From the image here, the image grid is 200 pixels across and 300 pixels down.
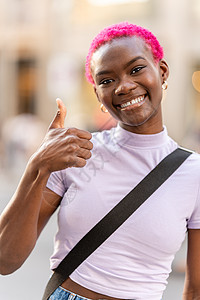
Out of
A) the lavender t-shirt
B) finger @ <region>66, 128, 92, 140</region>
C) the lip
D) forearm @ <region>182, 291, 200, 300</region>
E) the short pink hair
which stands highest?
the short pink hair

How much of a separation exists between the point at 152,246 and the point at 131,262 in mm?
94

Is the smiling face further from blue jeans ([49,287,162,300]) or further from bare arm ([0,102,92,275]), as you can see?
blue jeans ([49,287,162,300])

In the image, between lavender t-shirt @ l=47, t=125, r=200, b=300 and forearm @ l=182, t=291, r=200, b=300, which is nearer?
lavender t-shirt @ l=47, t=125, r=200, b=300

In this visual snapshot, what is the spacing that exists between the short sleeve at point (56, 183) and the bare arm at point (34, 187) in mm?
138

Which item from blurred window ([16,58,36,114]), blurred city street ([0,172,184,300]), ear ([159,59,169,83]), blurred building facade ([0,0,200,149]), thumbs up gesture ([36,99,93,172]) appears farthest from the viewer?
blurred window ([16,58,36,114])

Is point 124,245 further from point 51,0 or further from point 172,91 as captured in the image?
point 51,0

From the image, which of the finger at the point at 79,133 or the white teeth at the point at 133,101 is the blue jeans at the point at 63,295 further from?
the white teeth at the point at 133,101

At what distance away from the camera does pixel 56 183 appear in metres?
2.03

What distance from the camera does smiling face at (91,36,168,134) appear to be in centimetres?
200

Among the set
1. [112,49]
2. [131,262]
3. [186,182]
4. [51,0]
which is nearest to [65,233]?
[131,262]

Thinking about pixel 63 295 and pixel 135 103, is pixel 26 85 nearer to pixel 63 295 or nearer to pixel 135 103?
pixel 135 103

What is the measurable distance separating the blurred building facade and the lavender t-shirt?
12.1 metres

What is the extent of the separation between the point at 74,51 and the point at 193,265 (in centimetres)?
1973

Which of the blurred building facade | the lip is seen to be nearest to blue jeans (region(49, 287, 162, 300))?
the lip
